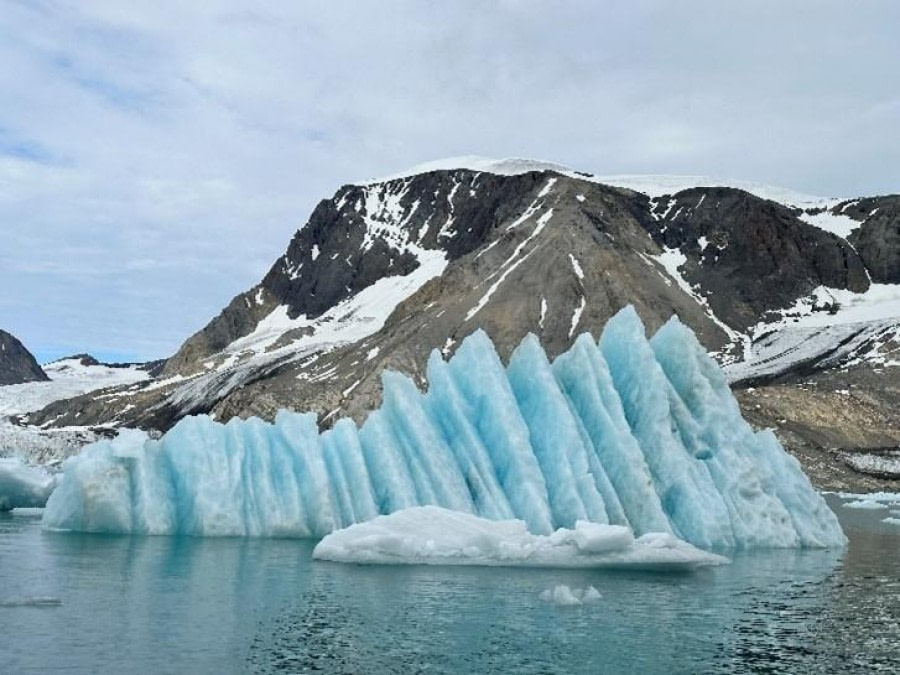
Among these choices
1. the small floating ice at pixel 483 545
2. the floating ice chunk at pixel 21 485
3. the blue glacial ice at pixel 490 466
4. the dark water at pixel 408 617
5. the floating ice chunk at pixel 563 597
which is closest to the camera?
the dark water at pixel 408 617

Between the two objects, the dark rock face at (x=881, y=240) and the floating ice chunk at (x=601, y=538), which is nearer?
the floating ice chunk at (x=601, y=538)

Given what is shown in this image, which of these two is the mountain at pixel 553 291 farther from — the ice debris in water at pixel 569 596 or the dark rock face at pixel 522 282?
the ice debris in water at pixel 569 596

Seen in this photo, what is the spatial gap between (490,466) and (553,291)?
343 ft

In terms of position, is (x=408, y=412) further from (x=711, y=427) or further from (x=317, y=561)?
(x=711, y=427)

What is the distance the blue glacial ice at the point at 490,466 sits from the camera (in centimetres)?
2814

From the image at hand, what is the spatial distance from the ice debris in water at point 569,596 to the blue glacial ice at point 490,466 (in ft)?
22.8

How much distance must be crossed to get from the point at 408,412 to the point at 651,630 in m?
13.8

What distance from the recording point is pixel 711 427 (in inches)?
1233

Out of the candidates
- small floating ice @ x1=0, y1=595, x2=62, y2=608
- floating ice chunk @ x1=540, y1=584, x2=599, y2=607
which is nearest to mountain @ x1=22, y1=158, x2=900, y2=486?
floating ice chunk @ x1=540, y1=584, x2=599, y2=607

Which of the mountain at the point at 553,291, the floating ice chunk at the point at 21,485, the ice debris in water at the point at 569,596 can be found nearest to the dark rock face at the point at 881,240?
the mountain at the point at 553,291

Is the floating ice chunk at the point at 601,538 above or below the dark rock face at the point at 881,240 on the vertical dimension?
below

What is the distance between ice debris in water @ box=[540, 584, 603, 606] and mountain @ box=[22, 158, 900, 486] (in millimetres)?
87931

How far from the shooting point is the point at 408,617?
17250 mm

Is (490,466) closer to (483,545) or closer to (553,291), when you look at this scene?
(483,545)
